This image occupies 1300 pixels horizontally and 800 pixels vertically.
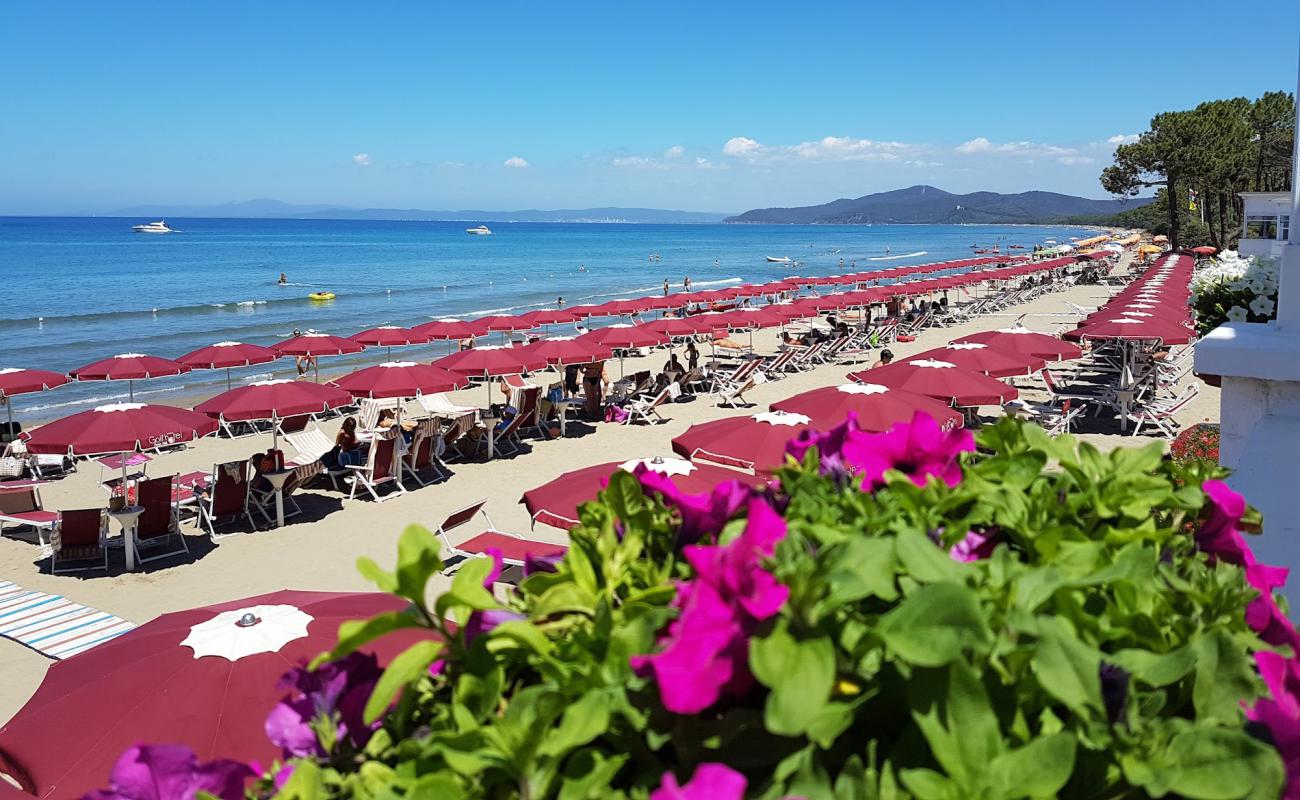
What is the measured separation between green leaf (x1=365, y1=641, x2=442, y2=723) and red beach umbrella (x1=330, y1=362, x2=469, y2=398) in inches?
431

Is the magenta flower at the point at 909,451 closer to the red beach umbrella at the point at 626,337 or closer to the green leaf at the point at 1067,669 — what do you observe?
the green leaf at the point at 1067,669

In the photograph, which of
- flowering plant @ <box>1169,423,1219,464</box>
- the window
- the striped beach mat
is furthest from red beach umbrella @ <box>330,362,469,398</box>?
the window

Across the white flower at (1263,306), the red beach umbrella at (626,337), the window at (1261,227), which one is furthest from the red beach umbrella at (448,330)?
the window at (1261,227)

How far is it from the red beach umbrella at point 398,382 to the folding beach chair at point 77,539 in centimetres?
333

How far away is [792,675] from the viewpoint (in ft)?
2.20

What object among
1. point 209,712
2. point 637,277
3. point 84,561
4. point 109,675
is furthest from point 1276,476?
point 637,277

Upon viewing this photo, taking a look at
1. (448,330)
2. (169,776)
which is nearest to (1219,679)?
(169,776)

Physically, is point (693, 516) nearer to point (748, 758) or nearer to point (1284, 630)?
point (748, 758)

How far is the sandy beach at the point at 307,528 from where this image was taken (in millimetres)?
8109

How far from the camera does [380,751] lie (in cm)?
89

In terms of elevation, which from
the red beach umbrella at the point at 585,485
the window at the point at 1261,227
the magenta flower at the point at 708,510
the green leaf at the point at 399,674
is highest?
the window at the point at 1261,227

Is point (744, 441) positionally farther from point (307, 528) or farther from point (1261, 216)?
point (1261, 216)

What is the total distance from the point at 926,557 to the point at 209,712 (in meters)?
3.28

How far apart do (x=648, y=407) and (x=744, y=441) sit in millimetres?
8401
